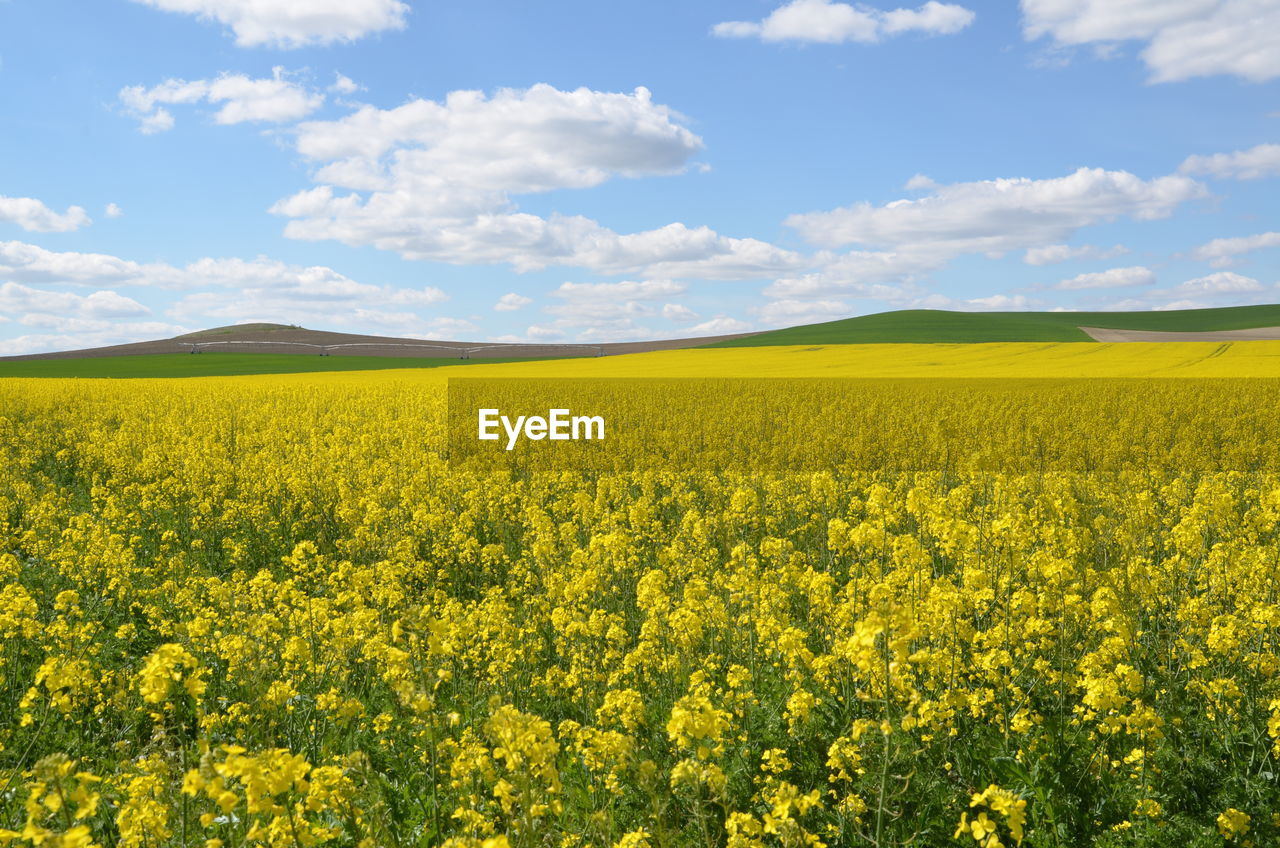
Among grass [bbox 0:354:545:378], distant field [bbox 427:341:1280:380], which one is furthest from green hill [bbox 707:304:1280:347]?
grass [bbox 0:354:545:378]

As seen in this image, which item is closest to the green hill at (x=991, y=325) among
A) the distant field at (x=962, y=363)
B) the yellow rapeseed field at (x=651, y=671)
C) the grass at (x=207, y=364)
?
the distant field at (x=962, y=363)

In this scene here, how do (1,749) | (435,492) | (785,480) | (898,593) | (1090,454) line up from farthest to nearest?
(1090,454) → (435,492) → (785,480) → (898,593) → (1,749)

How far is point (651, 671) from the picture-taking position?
20.2ft

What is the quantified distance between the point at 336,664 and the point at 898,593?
4.40 meters

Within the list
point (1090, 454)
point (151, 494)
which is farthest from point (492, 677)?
point (1090, 454)

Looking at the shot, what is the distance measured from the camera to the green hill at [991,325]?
6762 centimetres

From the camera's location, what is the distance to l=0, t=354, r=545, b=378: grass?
63.3 metres

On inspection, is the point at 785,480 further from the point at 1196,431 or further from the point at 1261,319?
the point at 1261,319

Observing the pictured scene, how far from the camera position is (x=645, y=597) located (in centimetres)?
616

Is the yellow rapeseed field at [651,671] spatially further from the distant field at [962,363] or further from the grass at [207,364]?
the grass at [207,364]

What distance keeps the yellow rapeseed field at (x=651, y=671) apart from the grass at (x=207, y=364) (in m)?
A: 55.4

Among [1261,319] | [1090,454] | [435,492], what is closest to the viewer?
[435,492]

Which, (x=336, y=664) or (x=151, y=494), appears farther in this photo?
(x=151, y=494)

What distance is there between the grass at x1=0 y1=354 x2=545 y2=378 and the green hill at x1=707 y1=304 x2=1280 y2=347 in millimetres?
31463
